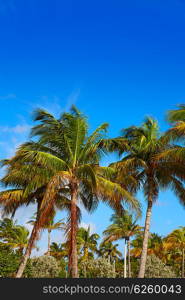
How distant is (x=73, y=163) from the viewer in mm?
17891

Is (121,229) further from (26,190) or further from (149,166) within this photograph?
(26,190)

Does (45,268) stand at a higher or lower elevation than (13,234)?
lower

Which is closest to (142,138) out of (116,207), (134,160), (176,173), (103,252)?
(134,160)

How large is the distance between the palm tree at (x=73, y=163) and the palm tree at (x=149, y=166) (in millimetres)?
4145

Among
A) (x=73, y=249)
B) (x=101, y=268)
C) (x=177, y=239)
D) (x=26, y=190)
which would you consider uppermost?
(x=177, y=239)

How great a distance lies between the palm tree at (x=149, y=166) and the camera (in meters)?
23.1

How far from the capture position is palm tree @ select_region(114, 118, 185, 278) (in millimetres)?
23094

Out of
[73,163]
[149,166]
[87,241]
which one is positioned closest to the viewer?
[73,163]

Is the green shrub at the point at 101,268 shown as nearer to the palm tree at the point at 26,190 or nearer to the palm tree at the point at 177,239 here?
the palm tree at the point at 177,239

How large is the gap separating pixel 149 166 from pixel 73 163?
25.0 ft

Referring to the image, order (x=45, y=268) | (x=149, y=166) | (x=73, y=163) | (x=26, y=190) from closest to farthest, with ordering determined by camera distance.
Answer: (x=73, y=163), (x=26, y=190), (x=149, y=166), (x=45, y=268)

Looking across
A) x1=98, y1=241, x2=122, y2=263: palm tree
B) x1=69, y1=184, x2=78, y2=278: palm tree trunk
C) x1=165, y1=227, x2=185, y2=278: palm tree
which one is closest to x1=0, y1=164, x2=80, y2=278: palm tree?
x1=69, y1=184, x2=78, y2=278: palm tree trunk

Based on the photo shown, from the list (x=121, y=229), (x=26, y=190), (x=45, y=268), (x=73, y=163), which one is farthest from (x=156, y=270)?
(x=73, y=163)

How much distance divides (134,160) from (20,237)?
30.6 m
